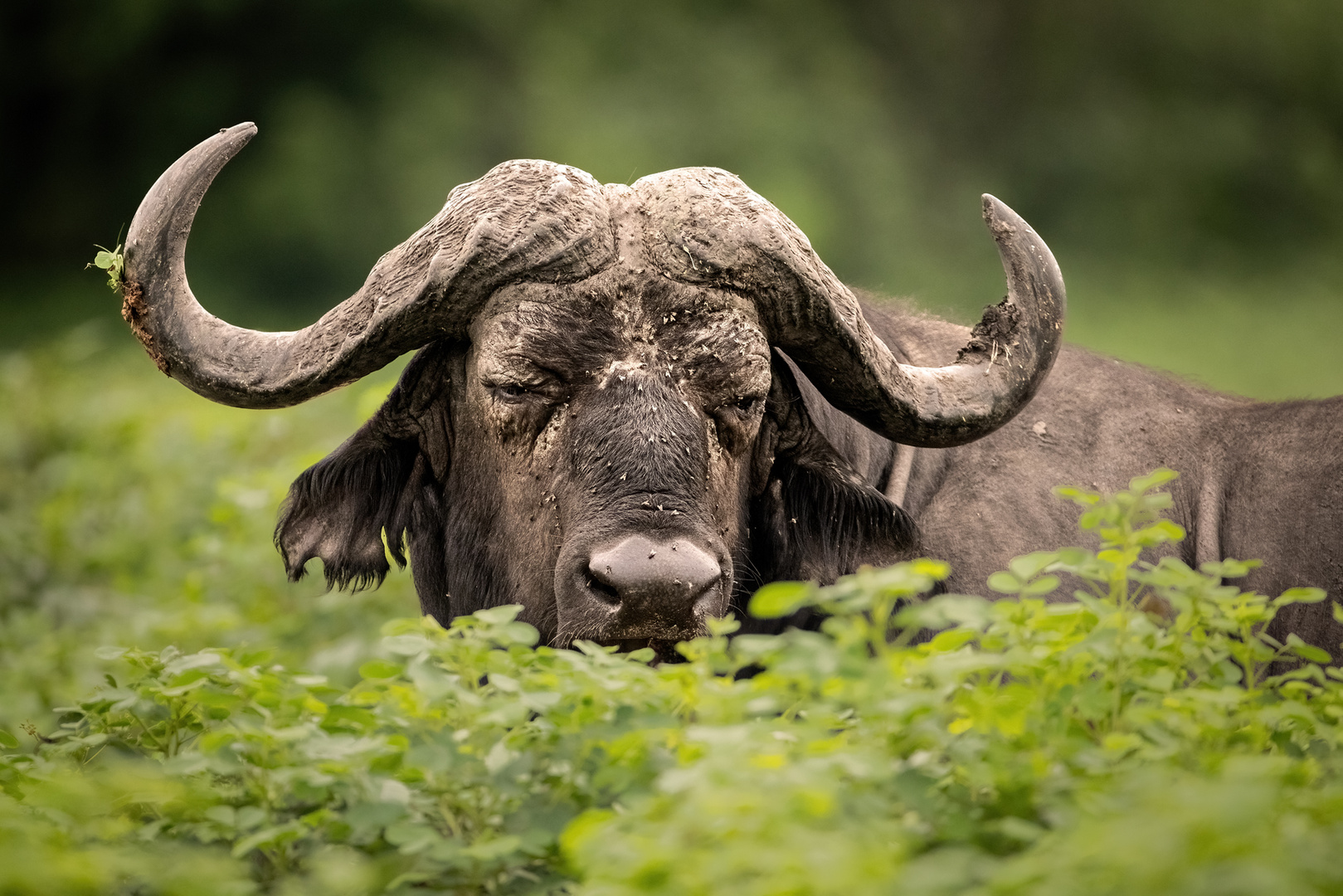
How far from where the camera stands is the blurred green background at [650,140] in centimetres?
2152

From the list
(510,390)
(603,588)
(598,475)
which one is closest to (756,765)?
(603,588)

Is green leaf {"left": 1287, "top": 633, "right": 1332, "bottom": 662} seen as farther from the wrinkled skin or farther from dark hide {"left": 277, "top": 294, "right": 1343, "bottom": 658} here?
dark hide {"left": 277, "top": 294, "right": 1343, "bottom": 658}

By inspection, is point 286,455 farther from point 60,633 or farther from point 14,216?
point 14,216

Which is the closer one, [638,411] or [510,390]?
[638,411]

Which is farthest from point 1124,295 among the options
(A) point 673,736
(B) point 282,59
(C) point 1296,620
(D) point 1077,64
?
(A) point 673,736

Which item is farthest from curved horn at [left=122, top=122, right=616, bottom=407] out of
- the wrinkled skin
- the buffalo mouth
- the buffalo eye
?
the buffalo mouth

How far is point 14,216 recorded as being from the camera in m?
22.0

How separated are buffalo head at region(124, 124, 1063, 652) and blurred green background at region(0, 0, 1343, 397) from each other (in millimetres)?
15769

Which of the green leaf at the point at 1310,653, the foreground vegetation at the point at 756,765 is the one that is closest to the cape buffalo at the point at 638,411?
the foreground vegetation at the point at 756,765

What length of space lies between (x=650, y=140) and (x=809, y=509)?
18436 millimetres

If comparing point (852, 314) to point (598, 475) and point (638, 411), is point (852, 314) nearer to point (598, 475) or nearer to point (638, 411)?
point (638, 411)

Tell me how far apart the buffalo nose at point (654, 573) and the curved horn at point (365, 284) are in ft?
2.94

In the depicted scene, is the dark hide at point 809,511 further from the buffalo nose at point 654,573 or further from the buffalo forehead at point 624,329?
the buffalo nose at point 654,573

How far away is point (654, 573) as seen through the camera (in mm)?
3258
